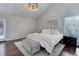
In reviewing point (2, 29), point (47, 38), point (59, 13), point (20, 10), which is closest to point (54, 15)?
point (59, 13)

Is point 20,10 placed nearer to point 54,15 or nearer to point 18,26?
point 18,26

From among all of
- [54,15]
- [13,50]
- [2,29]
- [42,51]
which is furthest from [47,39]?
[2,29]

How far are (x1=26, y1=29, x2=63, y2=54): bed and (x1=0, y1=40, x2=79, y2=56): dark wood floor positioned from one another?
157mm

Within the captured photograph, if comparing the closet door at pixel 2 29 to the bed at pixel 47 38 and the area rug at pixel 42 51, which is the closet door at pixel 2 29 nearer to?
the area rug at pixel 42 51

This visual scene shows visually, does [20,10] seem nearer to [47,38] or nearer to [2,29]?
[2,29]

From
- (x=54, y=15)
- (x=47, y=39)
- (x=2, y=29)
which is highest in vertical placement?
(x=54, y=15)

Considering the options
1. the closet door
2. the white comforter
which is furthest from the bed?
the closet door

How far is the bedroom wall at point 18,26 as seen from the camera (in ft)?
3.48

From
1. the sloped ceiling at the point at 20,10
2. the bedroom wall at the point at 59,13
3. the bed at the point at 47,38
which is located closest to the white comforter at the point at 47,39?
the bed at the point at 47,38

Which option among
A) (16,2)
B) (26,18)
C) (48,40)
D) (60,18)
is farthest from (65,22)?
(16,2)

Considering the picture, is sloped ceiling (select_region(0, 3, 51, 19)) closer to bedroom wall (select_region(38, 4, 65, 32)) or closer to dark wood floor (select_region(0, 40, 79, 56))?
bedroom wall (select_region(38, 4, 65, 32))

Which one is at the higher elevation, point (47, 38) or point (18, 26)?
point (18, 26)

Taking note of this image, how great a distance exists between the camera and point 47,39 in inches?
41.7

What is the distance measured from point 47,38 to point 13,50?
0.43 m
